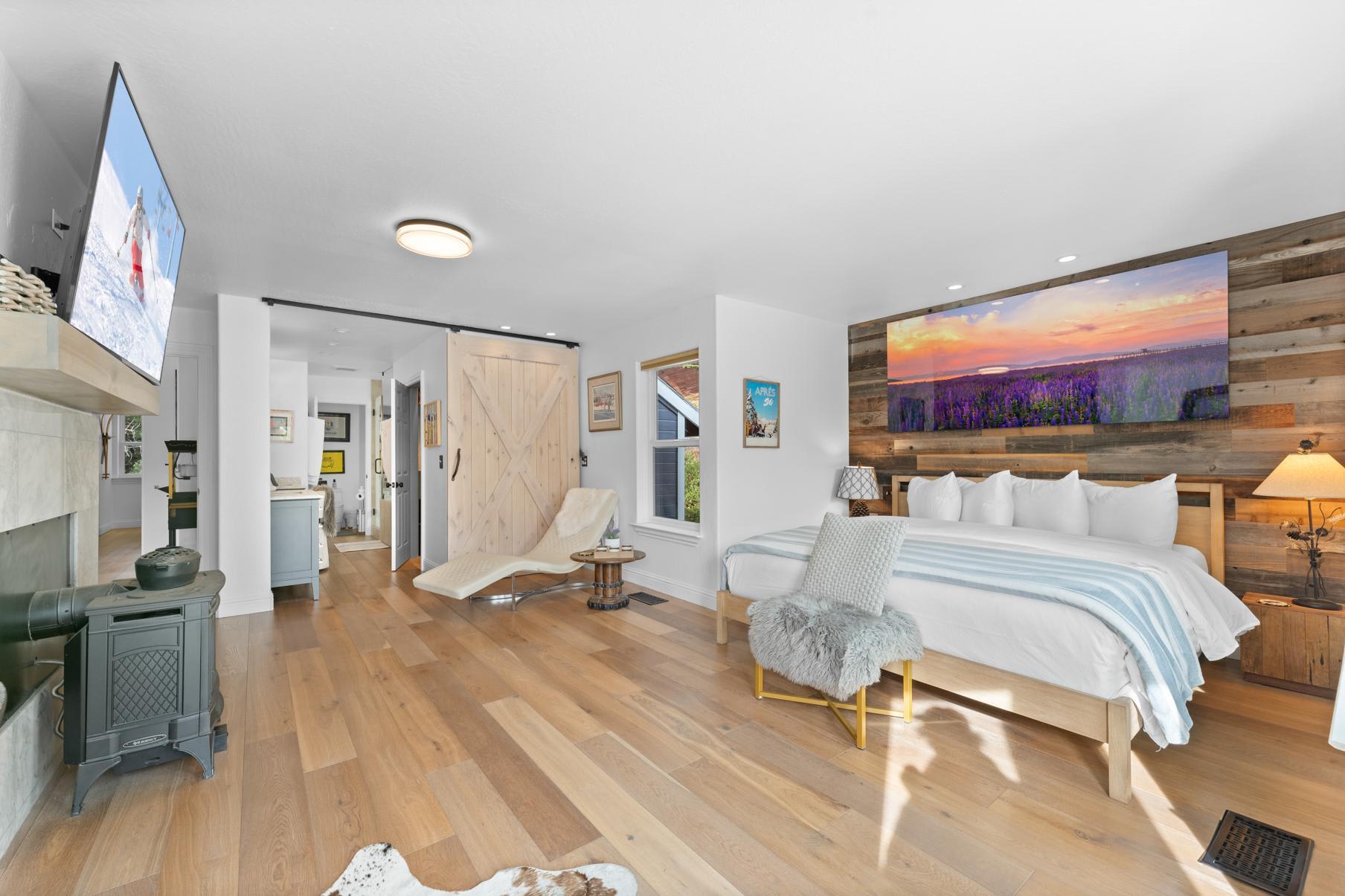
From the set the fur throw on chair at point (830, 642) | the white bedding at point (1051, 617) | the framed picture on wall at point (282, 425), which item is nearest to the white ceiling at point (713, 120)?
the white bedding at point (1051, 617)

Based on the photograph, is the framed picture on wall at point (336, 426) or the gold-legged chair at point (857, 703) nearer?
the gold-legged chair at point (857, 703)

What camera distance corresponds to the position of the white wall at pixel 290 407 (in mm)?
6418

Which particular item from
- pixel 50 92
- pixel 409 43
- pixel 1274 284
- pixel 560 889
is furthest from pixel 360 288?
pixel 1274 284

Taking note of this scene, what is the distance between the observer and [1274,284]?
311 centimetres

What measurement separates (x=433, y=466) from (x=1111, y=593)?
5.30 metres

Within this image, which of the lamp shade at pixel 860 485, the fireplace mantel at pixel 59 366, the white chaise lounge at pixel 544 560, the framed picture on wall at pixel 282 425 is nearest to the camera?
the fireplace mantel at pixel 59 366

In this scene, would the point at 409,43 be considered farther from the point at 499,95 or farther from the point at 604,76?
the point at 604,76

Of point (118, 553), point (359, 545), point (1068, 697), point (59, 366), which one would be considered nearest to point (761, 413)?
point (1068, 697)

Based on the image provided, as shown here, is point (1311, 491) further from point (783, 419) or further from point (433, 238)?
point (433, 238)

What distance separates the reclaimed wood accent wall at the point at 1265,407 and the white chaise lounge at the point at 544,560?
3654mm

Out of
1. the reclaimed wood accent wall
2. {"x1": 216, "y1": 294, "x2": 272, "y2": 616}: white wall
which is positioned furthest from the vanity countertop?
the reclaimed wood accent wall

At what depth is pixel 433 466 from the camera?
560cm

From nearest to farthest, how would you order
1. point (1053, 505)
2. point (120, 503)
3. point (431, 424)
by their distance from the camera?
point (1053, 505) → point (431, 424) → point (120, 503)

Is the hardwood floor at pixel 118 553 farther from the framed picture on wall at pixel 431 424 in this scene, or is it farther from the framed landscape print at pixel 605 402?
the framed landscape print at pixel 605 402
